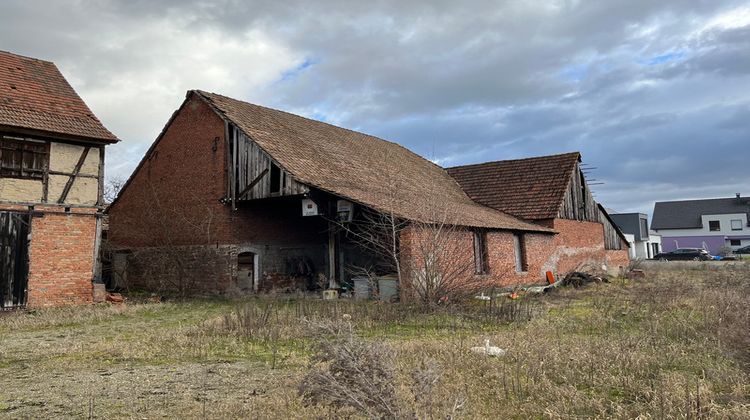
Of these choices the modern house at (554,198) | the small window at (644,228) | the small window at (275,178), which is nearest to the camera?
the small window at (275,178)

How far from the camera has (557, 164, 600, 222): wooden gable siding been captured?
24.8 m

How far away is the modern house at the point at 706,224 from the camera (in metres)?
62.9

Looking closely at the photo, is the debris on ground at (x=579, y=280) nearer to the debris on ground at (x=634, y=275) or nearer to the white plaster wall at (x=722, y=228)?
the debris on ground at (x=634, y=275)

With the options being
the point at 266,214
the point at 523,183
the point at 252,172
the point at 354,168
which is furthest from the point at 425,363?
the point at 523,183

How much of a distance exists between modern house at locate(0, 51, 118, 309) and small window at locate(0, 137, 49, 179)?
0.02m

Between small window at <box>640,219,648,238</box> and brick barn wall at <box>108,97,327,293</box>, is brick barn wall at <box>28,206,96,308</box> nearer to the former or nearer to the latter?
brick barn wall at <box>108,97,327,293</box>

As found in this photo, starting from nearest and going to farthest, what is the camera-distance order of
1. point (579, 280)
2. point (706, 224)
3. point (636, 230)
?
1. point (579, 280)
2. point (636, 230)
3. point (706, 224)

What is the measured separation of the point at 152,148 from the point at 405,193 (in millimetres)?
10469

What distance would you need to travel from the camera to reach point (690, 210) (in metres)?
66.6

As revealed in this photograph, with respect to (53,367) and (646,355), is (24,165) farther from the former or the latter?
(646,355)

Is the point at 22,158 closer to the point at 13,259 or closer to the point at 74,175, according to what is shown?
the point at 74,175

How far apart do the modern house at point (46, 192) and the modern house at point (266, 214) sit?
3.97 metres

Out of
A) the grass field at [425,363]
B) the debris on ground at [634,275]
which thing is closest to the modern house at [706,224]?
the debris on ground at [634,275]

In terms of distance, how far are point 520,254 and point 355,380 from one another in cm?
1838
